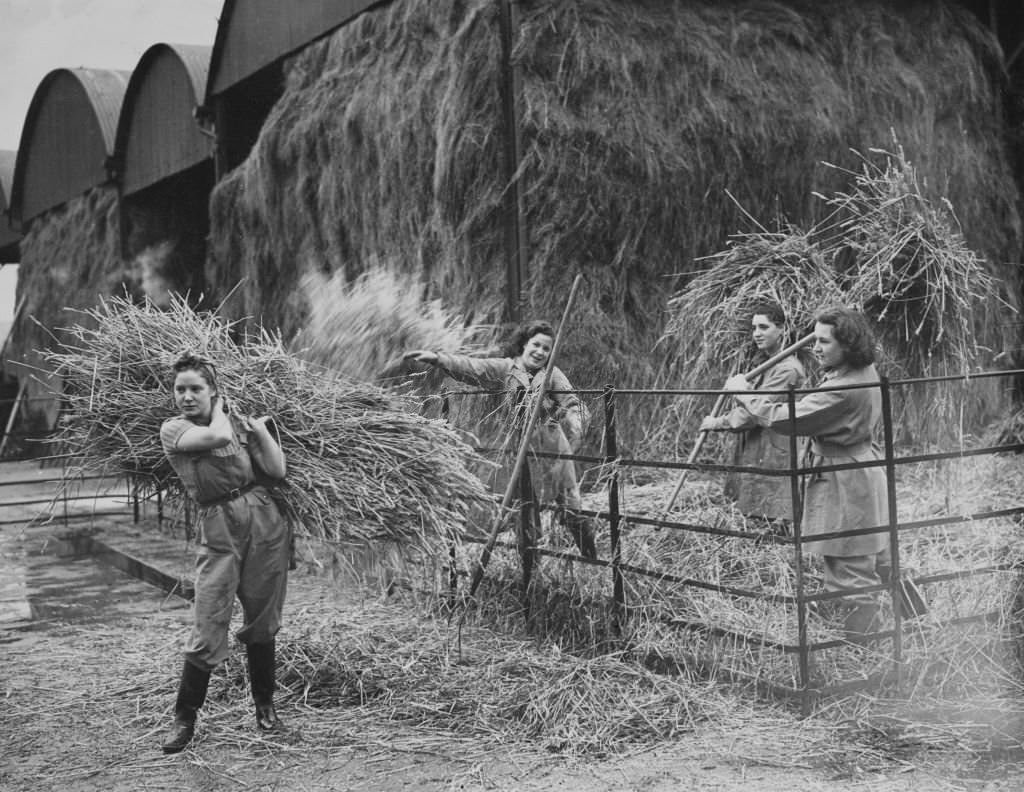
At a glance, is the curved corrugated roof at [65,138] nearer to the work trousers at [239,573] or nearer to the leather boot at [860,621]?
the work trousers at [239,573]

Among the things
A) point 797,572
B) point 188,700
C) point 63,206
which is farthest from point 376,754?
point 63,206

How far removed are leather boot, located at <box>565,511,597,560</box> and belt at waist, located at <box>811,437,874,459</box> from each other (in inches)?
51.4

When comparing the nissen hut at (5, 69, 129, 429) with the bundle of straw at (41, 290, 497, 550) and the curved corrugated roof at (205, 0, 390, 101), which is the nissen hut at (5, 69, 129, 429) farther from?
the bundle of straw at (41, 290, 497, 550)

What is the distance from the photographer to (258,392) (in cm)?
518

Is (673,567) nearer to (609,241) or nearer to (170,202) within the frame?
(609,241)

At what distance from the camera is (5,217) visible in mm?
22703

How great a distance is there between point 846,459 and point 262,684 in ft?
8.84

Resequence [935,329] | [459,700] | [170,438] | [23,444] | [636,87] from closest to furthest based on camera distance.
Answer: [170,438]
[459,700]
[935,329]
[636,87]
[23,444]

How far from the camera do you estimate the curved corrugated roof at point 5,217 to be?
2231 cm

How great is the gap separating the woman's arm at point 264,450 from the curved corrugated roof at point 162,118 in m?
10.1

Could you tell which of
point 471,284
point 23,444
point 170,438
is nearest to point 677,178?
point 471,284

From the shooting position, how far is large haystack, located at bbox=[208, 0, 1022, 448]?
8.08 meters

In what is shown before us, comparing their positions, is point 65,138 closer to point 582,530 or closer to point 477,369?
point 477,369

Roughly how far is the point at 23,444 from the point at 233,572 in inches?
675
